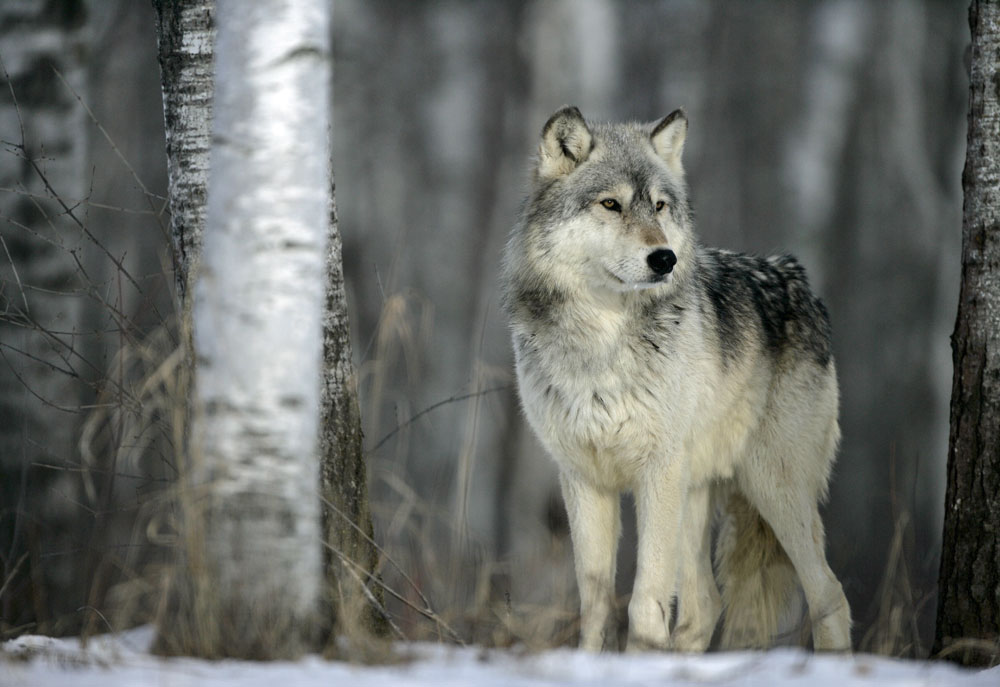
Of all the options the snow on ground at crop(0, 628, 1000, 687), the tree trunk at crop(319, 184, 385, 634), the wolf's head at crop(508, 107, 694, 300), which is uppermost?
the wolf's head at crop(508, 107, 694, 300)

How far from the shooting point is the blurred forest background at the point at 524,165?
732cm

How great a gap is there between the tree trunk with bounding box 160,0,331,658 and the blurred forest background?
14.8 feet

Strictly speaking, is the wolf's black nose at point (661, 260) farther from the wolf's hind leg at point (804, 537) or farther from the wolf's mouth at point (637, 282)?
the wolf's hind leg at point (804, 537)

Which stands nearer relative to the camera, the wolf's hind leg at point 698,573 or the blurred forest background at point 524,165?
the wolf's hind leg at point 698,573

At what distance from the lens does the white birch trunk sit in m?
2.43

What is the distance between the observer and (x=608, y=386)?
376cm

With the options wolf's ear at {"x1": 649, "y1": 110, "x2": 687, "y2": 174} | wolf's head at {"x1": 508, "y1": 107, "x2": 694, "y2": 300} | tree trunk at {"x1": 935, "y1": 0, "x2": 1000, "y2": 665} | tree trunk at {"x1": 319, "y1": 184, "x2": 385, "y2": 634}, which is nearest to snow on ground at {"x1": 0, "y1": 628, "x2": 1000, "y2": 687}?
tree trunk at {"x1": 319, "y1": 184, "x2": 385, "y2": 634}

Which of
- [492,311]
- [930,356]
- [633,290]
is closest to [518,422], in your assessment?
[492,311]

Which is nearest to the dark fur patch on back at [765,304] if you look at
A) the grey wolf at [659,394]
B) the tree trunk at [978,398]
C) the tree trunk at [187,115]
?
the grey wolf at [659,394]

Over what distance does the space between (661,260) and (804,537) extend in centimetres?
171

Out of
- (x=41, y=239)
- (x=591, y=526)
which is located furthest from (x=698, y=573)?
(x=41, y=239)

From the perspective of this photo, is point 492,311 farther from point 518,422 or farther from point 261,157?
point 261,157

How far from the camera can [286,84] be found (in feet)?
8.23

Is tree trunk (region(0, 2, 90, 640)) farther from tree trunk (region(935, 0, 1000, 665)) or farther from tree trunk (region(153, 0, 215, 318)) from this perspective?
tree trunk (region(935, 0, 1000, 665))
